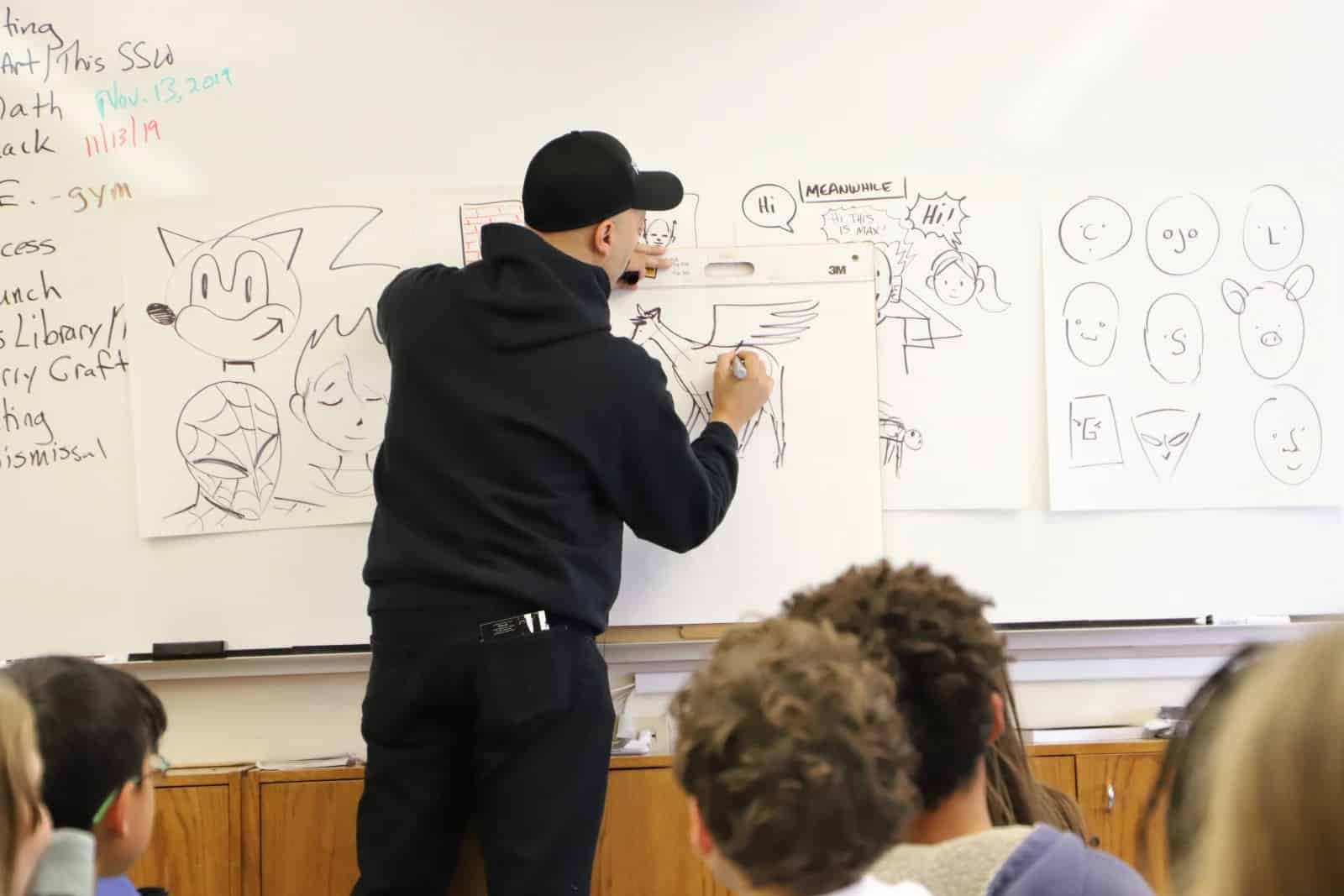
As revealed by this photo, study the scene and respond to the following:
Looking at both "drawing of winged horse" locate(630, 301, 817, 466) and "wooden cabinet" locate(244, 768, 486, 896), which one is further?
"drawing of winged horse" locate(630, 301, 817, 466)

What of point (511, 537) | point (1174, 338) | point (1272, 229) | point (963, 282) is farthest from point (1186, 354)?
point (511, 537)

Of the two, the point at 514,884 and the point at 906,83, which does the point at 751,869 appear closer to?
the point at 514,884

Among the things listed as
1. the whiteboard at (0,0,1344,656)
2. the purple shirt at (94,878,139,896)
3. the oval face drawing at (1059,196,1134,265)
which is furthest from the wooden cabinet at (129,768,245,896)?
the oval face drawing at (1059,196,1134,265)

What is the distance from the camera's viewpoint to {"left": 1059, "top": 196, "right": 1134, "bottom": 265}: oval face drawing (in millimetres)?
2607

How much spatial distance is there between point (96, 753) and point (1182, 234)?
2.25 meters

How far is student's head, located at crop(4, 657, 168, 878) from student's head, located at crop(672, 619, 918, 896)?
Result: 632mm

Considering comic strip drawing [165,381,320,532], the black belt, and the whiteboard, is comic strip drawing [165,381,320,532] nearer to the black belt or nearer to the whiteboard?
the whiteboard

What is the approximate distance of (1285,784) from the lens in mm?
740

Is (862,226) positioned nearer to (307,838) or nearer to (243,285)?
(243,285)

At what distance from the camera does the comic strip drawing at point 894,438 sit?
258 cm

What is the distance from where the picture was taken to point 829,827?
1097mm

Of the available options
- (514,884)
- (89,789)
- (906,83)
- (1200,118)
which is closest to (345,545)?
(514,884)

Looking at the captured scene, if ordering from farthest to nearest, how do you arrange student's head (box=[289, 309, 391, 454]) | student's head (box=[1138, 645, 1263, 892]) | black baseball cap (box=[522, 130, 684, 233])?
student's head (box=[289, 309, 391, 454]) → black baseball cap (box=[522, 130, 684, 233]) → student's head (box=[1138, 645, 1263, 892])

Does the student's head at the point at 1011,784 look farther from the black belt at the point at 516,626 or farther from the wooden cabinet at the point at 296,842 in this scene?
the wooden cabinet at the point at 296,842
